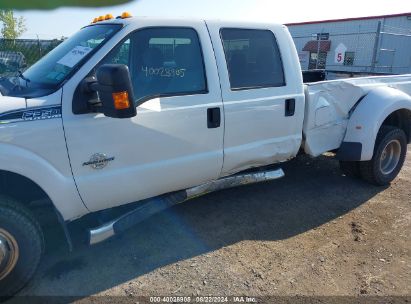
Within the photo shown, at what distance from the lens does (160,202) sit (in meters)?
3.38

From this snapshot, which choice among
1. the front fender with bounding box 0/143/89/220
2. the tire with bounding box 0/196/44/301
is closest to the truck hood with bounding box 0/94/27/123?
the front fender with bounding box 0/143/89/220

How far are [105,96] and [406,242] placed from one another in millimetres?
3030

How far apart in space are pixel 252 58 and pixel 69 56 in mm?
1696

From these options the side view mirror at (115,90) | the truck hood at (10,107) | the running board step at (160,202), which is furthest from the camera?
the running board step at (160,202)

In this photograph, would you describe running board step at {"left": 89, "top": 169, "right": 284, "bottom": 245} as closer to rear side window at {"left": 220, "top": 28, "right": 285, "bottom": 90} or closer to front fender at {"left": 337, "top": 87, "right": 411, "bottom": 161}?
rear side window at {"left": 220, "top": 28, "right": 285, "bottom": 90}

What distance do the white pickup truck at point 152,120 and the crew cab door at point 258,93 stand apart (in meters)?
0.01

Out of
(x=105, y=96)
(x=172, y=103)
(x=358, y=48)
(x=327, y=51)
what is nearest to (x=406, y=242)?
(x=172, y=103)

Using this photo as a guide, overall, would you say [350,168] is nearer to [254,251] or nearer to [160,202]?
[254,251]

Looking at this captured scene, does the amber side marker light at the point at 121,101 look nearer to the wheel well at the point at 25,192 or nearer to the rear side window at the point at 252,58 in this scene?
the wheel well at the point at 25,192

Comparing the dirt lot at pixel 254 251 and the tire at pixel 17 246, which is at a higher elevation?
the tire at pixel 17 246

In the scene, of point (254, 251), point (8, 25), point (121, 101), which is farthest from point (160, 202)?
point (8, 25)

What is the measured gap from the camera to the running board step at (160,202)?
9.71 ft

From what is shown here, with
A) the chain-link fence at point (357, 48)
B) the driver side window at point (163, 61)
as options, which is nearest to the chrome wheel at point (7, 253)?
the driver side window at point (163, 61)

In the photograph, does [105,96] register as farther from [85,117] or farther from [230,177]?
[230,177]
